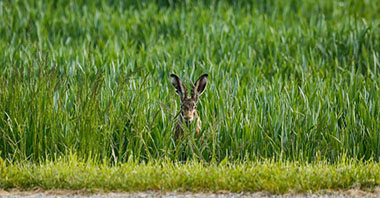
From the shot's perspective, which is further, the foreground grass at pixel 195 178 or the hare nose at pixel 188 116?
the hare nose at pixel 188 116

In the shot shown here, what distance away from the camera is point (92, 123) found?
22.5 feet

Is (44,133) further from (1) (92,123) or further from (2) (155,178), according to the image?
(2) (155,178)

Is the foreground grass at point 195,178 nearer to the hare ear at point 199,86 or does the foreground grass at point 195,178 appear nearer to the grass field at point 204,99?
the grass field at point 204,99

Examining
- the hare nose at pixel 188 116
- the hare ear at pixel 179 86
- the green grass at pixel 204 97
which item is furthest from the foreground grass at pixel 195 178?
the hare ear at pixel 179 86

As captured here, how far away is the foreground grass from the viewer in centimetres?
579

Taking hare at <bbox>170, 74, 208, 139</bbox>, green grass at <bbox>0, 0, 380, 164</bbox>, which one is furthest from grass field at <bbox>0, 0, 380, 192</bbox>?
hare at <bbox>170, 74, 208, 139</bbox>

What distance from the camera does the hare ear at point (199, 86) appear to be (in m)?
6.79

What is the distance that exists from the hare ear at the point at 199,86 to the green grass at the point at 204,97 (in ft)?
0.80

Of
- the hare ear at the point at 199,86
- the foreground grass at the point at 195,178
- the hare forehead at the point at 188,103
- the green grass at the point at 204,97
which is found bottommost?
the foreground grass at the point at 195,178

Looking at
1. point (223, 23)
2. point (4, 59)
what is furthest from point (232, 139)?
point (223, 23)

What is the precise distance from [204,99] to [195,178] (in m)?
1.74

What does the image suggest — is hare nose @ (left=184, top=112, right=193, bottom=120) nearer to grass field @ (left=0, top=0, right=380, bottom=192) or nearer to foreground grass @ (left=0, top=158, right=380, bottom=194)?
grass field @ (left=0, top=0, right=380, bottom=192)

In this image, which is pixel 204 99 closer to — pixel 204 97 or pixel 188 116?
pixel 204 97

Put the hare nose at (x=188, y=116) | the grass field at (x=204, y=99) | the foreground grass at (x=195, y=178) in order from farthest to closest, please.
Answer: the grass field at (x=204, y=99) < the hare nose at (x=188, y=116) < the foreground grass at (x=195, y=178)
